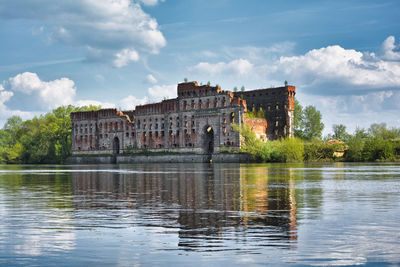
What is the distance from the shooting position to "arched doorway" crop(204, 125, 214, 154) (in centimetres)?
10800

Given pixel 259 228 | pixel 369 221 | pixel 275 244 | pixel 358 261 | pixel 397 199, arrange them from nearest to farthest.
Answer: pixel 358 261
pixel 275 244
pixel 259 228
pixel 369 221
pixel 397 199

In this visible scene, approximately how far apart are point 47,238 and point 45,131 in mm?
127600

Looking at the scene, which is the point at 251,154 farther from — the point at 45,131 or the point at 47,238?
the point at 47,238

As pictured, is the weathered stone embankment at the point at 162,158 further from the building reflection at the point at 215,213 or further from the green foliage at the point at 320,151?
the building reflection at the point at 215,213

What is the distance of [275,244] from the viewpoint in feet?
29.7

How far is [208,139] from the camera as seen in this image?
4286 inches

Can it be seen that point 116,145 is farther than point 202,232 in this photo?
Yes

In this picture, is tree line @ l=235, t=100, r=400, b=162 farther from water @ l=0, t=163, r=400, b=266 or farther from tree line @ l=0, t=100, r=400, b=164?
water @ l=0, t=163, r=400, b=266

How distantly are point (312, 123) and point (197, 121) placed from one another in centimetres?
3236

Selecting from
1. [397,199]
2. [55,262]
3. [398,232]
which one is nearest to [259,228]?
[398,232]

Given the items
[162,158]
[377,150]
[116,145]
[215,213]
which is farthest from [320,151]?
[215,213]

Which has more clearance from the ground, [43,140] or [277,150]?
[43,140]

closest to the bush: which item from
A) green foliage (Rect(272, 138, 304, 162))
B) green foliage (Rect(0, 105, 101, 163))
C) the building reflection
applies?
green foliage (Rect(272, 138, 304, 162))

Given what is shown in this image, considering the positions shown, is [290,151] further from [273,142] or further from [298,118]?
[298,118]
